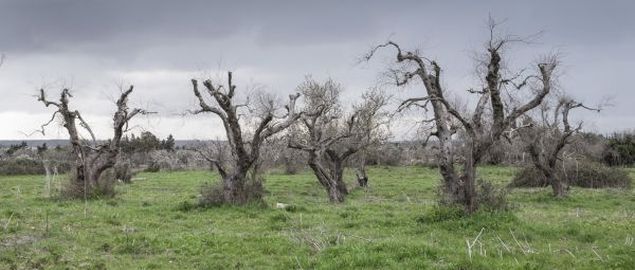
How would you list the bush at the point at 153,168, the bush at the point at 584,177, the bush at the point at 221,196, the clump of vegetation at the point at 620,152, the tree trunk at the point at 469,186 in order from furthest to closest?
the bush at the point at 153,168 → the clump of vegetation at the point at 620,152 → the bush at the point at 584,177 → the bush at the point at 221,196 → the tree trunk at the point at 469,186

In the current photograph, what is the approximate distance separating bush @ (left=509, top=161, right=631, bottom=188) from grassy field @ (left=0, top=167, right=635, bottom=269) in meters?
12.8

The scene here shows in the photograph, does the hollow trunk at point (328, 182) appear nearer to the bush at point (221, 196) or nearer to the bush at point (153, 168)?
the bush at point (221, 196)

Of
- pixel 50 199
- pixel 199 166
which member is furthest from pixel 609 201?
pixel 199 166

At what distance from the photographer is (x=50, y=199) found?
25719 mm

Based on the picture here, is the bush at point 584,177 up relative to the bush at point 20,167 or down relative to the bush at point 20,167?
down

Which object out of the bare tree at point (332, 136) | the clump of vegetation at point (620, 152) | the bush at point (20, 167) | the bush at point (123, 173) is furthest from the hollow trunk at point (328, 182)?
the bush at point (20, 167)

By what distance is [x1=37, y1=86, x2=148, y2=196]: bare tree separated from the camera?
27078 mm

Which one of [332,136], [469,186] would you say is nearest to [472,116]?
[469,186]

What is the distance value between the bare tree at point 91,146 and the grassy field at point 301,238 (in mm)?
3058

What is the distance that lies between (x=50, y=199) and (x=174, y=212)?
7.23 metres

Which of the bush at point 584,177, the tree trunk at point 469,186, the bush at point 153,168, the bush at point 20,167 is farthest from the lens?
the bush at point 153,168

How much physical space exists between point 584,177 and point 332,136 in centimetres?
1468

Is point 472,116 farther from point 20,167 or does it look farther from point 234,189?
point 20,167

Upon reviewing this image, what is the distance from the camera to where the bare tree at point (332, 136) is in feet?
89.9
